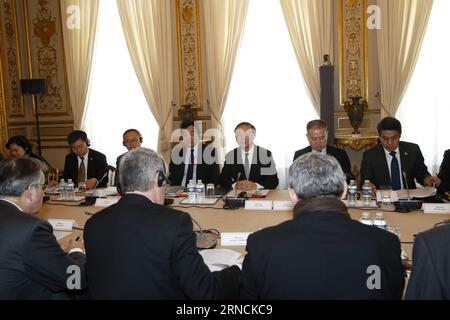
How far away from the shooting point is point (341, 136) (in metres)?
5.93

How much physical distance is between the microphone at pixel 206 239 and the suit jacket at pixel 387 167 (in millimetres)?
1972

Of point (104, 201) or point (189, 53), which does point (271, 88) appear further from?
point (104, 201)

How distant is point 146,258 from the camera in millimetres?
1703

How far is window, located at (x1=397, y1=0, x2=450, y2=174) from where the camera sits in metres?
5.68

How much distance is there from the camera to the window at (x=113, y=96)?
6.65 m

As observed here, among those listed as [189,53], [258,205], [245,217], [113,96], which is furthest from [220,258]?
[113,96]

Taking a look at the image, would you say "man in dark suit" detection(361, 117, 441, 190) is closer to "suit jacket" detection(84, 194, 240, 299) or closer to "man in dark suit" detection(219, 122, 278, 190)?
"man in dark suit" detection(219, 122, 278, 190)

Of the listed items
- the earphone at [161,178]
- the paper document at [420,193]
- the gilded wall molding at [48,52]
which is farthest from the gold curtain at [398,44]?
the gilded wall molding at [48,52]

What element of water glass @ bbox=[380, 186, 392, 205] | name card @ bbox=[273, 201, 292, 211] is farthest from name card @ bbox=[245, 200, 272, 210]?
water glass @ bbox=[380, 186, 392, 205]

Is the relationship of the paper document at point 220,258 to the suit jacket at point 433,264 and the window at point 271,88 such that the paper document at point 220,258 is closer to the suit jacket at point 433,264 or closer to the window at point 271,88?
the suit jacket at point 433,264

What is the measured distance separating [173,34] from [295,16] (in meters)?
1.75

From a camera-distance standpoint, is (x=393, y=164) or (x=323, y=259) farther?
(x=393, y=164)

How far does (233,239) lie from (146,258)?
0.91 metres

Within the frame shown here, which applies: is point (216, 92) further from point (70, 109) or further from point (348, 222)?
point (348, 222)
